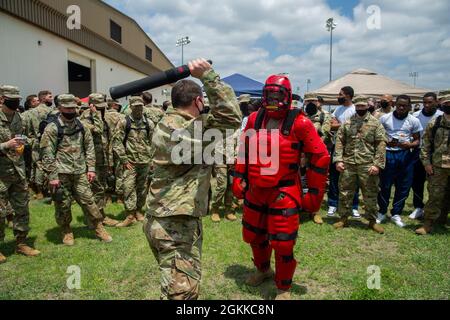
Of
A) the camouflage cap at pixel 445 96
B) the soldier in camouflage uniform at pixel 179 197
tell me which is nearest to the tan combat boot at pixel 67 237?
the soldier in camouflage uniform at pixel 179 197

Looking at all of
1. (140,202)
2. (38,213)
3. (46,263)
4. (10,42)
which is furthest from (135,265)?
(10,42)

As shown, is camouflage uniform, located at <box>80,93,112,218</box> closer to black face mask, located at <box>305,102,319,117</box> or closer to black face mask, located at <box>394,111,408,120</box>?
black face mask, located at <box>305,102,319,117</box>

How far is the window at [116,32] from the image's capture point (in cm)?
2068

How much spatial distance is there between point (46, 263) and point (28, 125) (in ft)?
14.0

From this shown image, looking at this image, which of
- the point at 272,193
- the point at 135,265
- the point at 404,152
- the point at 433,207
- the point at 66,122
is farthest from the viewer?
the point at 404,152

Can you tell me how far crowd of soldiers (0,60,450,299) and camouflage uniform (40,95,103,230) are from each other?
0.02 metres

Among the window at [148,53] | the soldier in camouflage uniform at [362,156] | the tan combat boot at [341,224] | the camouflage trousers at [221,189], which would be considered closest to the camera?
the soldier in camouflage uniform at [362,156]

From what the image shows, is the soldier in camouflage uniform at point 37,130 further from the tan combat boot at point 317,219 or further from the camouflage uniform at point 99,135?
the tan combat boot at point 317,219

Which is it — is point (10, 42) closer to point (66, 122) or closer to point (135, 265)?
point (66, 122)

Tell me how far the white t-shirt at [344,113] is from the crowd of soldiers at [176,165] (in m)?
0.03

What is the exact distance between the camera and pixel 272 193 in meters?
3.77

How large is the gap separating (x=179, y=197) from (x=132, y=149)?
394 cm

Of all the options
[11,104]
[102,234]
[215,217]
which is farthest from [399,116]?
[11,104]

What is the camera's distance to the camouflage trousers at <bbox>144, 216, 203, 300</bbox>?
2.59 meters
